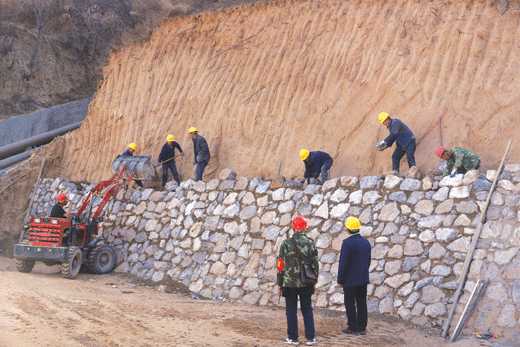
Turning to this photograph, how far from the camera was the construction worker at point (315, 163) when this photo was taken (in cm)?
1305

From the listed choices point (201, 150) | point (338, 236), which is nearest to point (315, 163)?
point (338, 236)

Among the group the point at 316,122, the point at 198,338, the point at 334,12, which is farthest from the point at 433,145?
the point at 198,338

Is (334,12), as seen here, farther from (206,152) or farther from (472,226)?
(472,226)

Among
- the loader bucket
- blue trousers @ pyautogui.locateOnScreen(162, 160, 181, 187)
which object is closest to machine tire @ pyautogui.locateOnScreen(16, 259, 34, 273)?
the loader bucket

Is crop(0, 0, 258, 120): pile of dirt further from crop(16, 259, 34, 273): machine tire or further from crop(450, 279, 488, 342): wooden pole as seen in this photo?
crop(450, 279, 488, 342): wooden pole

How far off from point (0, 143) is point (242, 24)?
10051mm

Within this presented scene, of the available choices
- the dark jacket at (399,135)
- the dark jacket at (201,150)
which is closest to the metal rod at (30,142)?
the dark jacket at (201,150)

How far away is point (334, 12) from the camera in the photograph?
1620 centimetres

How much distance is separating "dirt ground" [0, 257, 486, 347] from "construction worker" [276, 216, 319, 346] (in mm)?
323

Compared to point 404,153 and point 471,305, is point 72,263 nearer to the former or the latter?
point 404,153

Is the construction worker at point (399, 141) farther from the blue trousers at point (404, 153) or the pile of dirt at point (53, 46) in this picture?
the pile of dirt at point (53, 46)

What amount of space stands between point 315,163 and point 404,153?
6.04 ft

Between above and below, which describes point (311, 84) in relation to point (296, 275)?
above

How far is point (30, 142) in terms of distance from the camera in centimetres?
2102
